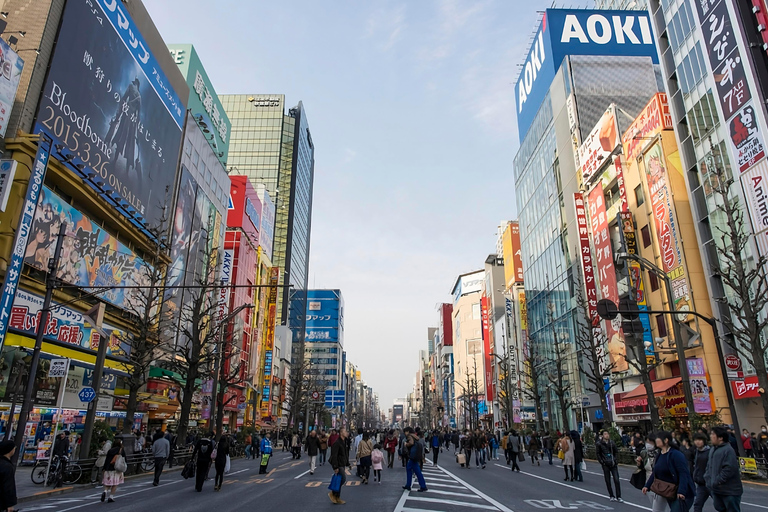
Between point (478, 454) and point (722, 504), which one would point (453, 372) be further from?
point (722, 504)

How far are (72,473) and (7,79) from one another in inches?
614

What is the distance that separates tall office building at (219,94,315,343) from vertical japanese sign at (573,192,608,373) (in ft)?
232

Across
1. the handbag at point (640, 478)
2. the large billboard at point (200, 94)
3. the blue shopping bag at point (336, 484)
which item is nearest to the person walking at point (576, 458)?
the blue shopping bag at point (336, 484)

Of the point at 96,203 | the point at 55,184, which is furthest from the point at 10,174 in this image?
the point at 96,203

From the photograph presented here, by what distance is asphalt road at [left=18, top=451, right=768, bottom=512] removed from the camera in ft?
37.6

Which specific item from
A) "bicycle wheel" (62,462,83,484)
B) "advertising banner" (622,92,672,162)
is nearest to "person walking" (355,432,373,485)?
"bicycle wheel" (62,462,83,484)

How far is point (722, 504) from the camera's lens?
7676mm

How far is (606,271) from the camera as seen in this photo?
130ft

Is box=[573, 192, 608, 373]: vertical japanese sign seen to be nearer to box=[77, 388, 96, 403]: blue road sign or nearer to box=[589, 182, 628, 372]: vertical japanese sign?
box=[589, 182, 628, 372]: vertical japanese sign

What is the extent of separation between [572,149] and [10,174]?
44.2m

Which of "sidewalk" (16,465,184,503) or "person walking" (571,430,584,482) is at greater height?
"person walking" (571,430,584,482)

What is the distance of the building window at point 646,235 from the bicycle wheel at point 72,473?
35581mm

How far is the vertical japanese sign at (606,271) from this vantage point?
3853cm

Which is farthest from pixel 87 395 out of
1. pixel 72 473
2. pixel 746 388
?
pixel 746 388
